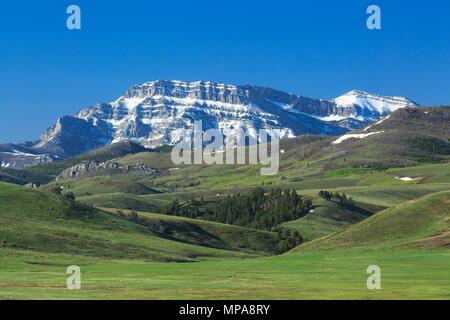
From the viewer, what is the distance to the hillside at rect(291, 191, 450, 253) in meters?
107

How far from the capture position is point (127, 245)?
110188 mm

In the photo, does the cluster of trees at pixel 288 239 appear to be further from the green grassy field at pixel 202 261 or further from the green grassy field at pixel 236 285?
the green grassy field at pixel 236 285

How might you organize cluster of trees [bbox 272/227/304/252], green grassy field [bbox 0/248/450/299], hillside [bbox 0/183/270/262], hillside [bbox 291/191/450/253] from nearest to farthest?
1. green grassy field [bbox 0/248/450/299]
2. hillside [bbox 0/183/270/262]
3. hillside [bbox 291/191/450/253]
4. cluster of trees [bbox 272/227/304/252]

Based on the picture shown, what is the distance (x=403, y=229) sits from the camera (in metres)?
114

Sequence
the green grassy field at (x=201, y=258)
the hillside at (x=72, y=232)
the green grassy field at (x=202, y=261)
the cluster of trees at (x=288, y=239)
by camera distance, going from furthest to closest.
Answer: the cluster of trees at (x=288, y=239), the hillside at (x=72, y=232), the green grassy field at (x=201, y=258), the green grassy field at (x=202, y=261)

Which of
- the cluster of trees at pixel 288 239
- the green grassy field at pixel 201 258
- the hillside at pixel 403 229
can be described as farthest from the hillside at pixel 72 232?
the cluster of trees at pixel 288 239

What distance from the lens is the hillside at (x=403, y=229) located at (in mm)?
107062

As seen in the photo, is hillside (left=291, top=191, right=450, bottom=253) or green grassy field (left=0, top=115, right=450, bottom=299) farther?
hillside (left=291, top=191, right=450, bottom=253)

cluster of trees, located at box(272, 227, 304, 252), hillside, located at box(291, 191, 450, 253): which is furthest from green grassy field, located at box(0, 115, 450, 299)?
cluster of trees, located at box(272, 227, 304, 252)

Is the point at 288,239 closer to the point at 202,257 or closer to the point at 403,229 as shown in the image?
the point at 202,257

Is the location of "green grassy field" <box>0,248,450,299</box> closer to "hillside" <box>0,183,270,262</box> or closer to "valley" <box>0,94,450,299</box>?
"valley" <box>0,94,450,299</box>

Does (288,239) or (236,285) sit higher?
(288,239)

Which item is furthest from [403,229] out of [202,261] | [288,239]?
[288,239]
